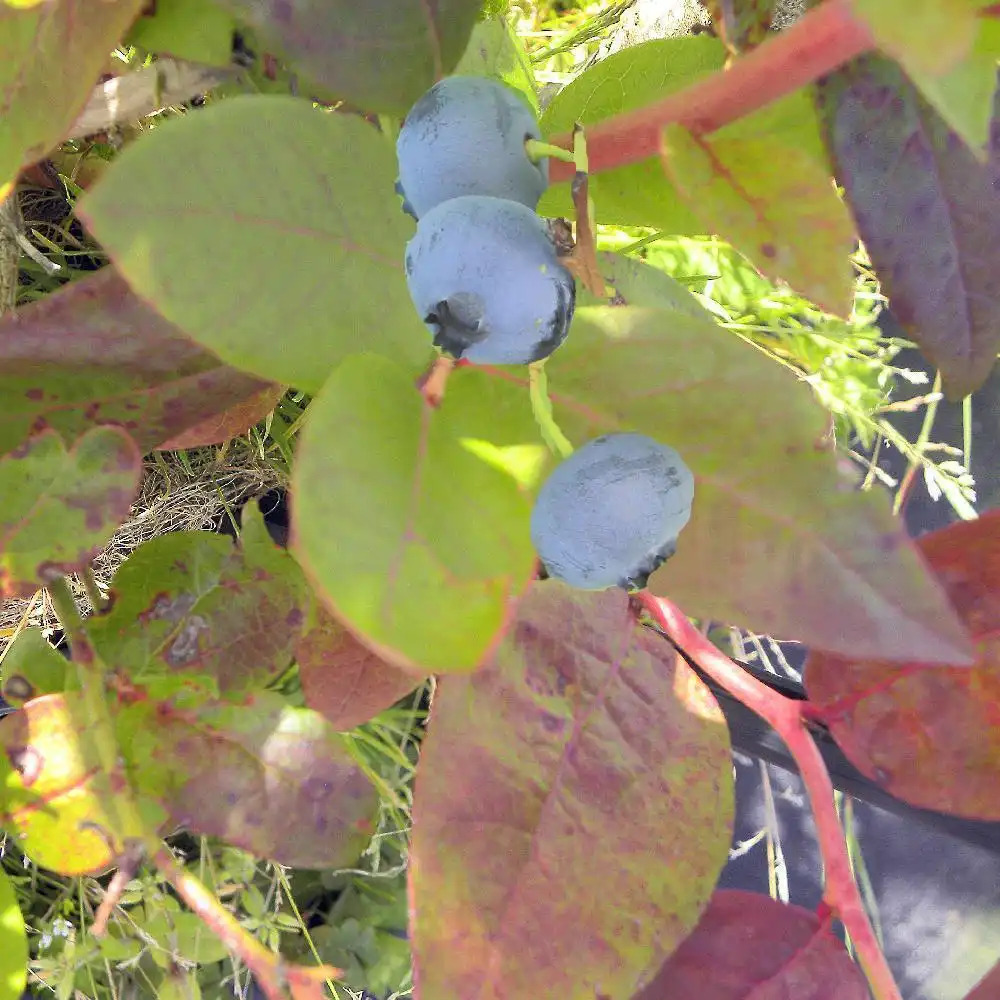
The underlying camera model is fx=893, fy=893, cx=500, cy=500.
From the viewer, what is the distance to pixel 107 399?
44 cm

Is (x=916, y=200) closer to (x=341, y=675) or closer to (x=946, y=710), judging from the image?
(x=946, y=710)

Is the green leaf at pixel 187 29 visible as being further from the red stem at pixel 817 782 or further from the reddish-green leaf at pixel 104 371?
the red stem at pixel 817 782

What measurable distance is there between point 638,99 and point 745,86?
178 mm

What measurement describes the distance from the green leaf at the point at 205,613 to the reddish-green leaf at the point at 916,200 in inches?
14.9

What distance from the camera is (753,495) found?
14.7 inches

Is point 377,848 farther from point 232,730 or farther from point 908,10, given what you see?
point 908,10

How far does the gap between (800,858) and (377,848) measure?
2.32 ft

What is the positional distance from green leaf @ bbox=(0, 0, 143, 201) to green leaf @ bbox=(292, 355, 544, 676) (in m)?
0.17

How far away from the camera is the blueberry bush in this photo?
0.30 m

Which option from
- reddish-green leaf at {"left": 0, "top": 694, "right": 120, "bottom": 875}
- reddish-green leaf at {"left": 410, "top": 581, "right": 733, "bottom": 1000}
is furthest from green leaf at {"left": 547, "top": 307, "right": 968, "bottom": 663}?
reddish-green leaf at {"left": 0, "top": 694, "right": 120, "bottom": 875}

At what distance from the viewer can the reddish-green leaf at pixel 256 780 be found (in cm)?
50

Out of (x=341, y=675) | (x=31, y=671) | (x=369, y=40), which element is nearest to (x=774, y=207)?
(x=369, y=40)

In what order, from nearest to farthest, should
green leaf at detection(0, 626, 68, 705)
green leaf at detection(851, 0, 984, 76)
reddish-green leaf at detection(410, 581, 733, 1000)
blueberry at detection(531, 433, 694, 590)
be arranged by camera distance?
green leaf at detection(851, 0, 984, 76)
blueberry at detection(531, 433, 694, 590)
reddish-green leaf at detection(410, 581, 733, 1000)
green leaf at detection(0, 626, 68, 705)

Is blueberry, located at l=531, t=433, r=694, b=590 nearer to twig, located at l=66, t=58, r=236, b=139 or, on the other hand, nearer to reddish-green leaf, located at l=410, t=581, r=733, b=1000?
reddish-green leaf, located at l=410, t=581, r=733, b=1000
